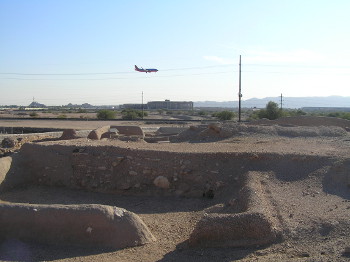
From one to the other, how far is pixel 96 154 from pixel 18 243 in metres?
5.24

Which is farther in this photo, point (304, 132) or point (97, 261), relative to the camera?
point (304, 132)

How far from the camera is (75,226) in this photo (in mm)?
8250

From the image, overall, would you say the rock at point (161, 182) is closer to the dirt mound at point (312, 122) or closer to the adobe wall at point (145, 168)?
the adobe wall at point (145, 168)

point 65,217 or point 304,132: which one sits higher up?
point 304,132

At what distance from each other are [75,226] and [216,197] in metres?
4.21

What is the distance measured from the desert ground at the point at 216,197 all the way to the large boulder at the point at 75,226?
16cm

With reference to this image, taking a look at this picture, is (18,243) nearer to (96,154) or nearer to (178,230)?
(178,230)


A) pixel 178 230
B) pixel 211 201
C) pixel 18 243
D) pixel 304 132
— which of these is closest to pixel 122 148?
pixel 211 201

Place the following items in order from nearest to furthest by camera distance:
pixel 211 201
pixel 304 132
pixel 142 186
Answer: pixel 211 201, pixel 142 186, pixel 304 132

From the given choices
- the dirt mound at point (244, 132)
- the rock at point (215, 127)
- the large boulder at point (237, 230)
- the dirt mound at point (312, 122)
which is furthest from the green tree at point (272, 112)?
the large boulder at point (237, 230)

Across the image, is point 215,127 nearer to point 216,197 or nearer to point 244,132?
point 244,132

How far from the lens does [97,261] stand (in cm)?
732

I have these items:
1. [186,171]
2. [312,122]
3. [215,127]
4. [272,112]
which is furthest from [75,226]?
[272,112]

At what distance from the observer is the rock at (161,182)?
12.0 m
